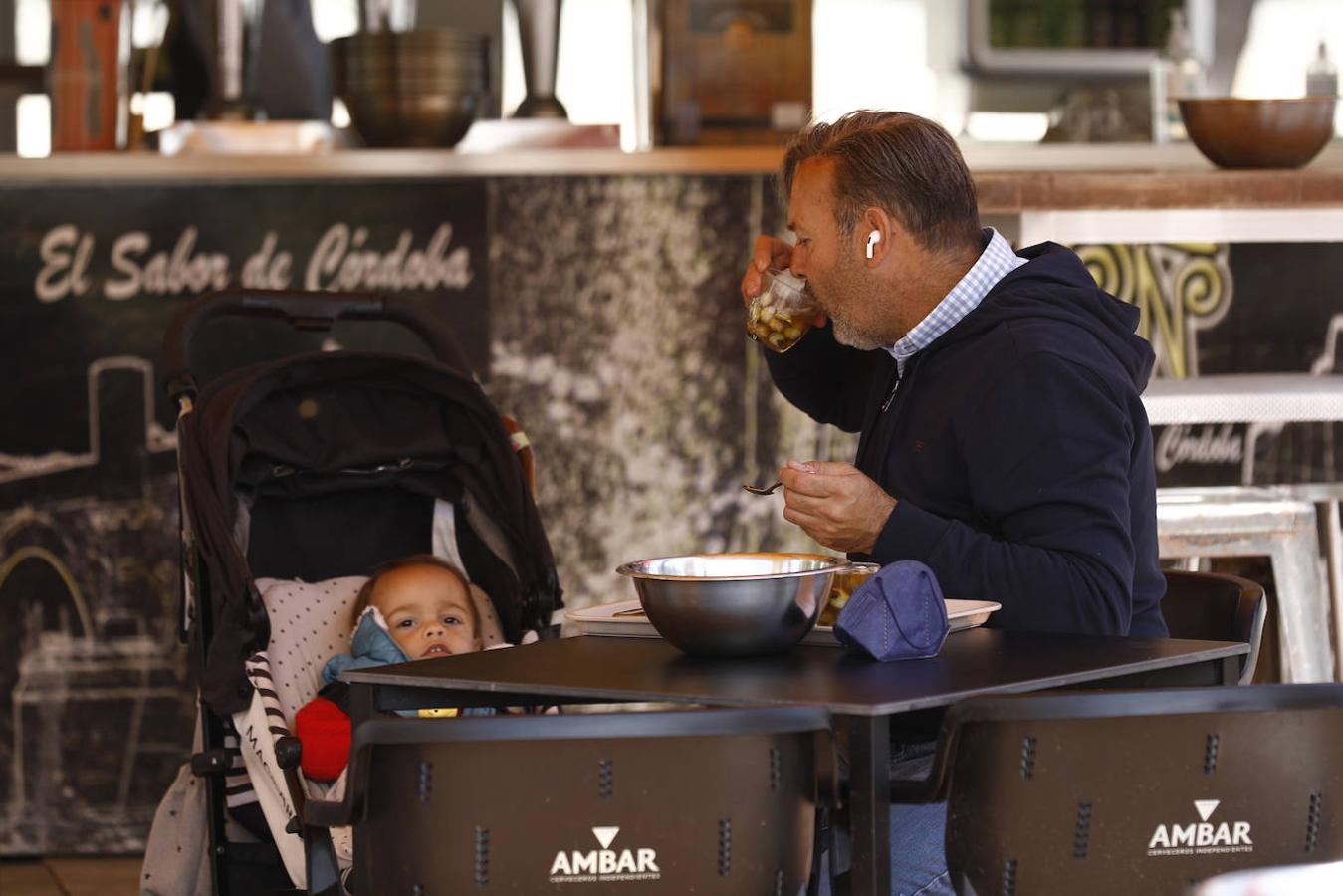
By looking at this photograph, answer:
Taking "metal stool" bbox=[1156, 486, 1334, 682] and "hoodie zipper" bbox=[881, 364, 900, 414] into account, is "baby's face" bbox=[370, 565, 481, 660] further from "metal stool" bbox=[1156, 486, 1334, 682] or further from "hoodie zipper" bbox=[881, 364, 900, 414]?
"metal stool" bbox=[1156, 486, 1334, 682]

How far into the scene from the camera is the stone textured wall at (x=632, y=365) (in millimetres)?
4566

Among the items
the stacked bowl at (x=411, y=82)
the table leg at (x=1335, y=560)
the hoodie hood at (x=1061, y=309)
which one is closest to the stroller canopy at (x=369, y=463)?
the hoodie hood at (x=1061, y=309)

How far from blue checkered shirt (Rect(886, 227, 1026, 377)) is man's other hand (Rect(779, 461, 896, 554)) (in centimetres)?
→ 39

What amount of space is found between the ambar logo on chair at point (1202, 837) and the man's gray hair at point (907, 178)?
1.08m

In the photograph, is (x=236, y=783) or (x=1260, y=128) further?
(x=1260, y=128)

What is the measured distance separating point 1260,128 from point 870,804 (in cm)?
255

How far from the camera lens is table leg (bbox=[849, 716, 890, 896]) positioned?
6.02ft

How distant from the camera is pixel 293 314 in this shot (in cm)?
332

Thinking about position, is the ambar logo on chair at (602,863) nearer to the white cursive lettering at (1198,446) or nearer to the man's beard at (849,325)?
the man's beard at (849,325)

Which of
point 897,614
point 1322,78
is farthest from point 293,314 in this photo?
point 1322,78

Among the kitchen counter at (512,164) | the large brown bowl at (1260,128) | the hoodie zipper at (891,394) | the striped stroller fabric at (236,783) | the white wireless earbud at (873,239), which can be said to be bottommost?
the striped stroller fabric at (236,783)

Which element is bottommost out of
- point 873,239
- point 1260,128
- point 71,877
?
point 71,877

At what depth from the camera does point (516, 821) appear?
180cm

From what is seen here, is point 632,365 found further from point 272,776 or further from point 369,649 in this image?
point 272,776
